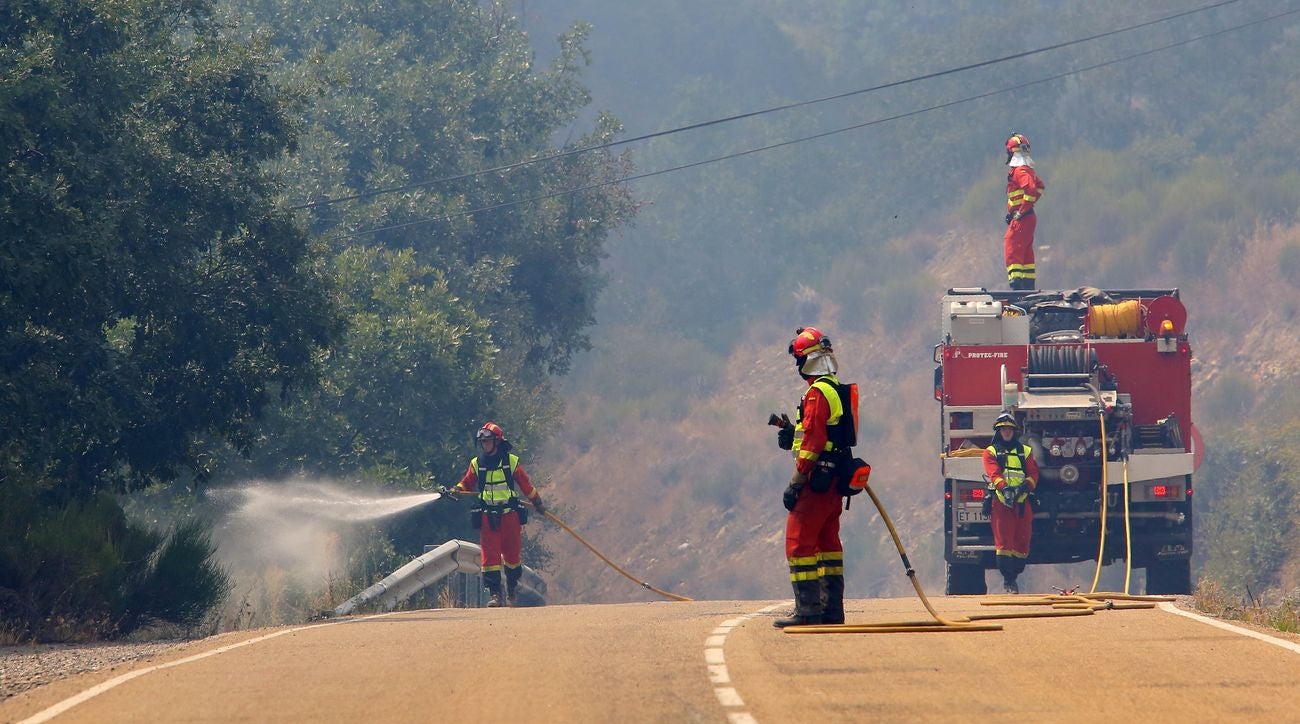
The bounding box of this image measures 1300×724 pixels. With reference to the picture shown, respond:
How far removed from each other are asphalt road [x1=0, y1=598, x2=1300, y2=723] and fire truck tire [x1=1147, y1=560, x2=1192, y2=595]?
25.0 ft

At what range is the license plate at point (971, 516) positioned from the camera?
62.6ft

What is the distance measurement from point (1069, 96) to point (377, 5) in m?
31.9

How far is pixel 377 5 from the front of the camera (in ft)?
121

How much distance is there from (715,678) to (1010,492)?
10222mm

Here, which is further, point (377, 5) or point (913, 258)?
point (913, 258)

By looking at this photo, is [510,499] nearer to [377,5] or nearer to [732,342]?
[377,5]

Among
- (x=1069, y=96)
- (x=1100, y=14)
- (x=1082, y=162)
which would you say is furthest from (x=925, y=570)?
(x=1100, y=14)

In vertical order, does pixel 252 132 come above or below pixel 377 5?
below

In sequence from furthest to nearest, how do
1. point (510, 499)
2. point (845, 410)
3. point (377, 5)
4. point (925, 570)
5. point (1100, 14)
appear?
point (1100, 14), point (925, 570), point (377, 5), point (510, 499), point (845, 410)

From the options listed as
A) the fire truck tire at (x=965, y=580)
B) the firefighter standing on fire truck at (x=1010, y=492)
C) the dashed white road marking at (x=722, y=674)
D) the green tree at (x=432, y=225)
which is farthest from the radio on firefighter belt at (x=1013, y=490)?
the green tree at (x=432, y=225)

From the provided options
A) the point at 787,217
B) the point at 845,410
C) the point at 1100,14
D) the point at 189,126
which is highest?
the point at 1100,14

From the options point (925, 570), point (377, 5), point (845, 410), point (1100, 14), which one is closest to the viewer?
point (845, 410)

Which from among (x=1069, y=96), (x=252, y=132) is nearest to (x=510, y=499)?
(x=252, y=132)

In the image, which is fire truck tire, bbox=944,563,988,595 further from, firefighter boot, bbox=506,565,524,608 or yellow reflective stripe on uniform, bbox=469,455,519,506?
yellow reflective stripe on uniform, bbox=469,455,519,506
